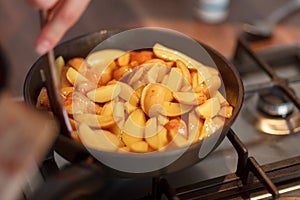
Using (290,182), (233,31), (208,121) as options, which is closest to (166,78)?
(208,121)

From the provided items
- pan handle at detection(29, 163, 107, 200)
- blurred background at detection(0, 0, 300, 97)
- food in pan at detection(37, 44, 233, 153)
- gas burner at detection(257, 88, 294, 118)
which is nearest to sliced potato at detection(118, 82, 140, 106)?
food in pan at detection(37, 44, 233, 153)

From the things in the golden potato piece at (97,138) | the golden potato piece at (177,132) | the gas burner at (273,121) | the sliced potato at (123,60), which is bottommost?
the golden potato piece at (97,138)

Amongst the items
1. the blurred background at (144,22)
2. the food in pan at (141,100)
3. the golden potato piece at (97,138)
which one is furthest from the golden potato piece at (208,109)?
the blurred background at (144,22)

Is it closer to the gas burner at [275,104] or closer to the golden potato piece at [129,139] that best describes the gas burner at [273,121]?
the gas burner at [275,104]

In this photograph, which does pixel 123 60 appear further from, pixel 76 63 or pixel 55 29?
pixel 55 29

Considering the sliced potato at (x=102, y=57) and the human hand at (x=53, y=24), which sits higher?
the human hand at (x=53, y=24)

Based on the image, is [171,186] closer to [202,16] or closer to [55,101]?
[55,101]
